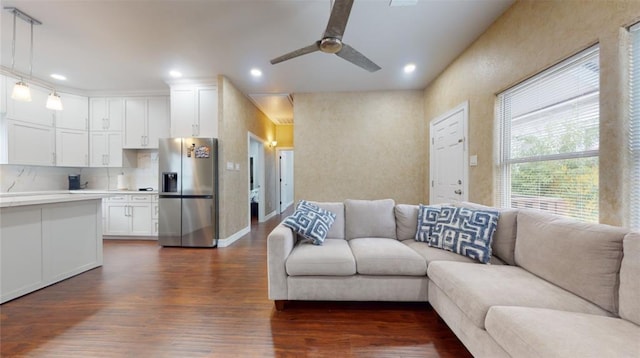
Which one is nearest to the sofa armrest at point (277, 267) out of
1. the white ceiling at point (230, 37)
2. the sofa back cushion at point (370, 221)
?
the sofa back cushion at point (370, 221)

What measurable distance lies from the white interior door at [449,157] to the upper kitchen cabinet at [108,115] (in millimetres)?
5550

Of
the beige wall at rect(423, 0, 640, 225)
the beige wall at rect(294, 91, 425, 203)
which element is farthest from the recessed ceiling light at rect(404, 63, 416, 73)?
the beige wall at rect(294, 91, 425, 203)

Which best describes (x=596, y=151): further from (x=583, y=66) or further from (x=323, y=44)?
(x=323, y=44)

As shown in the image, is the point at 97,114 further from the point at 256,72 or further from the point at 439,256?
the point at 439,256

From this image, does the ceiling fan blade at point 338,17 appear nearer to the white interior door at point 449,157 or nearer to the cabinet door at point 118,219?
the white interior door at point 449,157

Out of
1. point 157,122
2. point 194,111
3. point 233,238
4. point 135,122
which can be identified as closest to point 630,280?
point 233,238

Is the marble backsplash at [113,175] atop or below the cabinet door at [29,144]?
below

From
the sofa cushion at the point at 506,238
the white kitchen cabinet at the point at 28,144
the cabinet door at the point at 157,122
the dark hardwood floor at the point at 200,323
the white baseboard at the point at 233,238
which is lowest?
the dark hardwood floor at the point at 200,323

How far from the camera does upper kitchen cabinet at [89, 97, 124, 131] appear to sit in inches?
170

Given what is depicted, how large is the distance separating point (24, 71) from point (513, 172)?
6592 millimetres

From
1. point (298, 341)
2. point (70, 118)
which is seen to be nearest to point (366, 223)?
point (298, 341)

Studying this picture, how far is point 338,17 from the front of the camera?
1685 millimetres

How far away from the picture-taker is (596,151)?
63.0 inches

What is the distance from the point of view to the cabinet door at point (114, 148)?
431 centimetres
